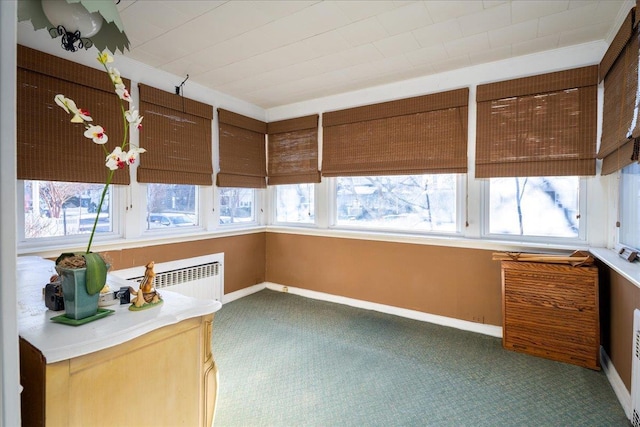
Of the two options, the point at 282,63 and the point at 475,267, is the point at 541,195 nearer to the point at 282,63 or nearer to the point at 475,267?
the point at 475,267

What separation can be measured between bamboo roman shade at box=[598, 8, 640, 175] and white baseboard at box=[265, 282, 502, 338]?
1688mm

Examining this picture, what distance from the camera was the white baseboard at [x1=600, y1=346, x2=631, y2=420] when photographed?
1.93 meters

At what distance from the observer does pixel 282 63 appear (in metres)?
3.05

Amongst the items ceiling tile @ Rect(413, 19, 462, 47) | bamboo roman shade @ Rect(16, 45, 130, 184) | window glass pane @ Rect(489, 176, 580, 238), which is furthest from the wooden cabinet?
bamboo roman shade @ Rect(16, 45, 130, 184)

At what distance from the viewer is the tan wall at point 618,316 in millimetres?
1990

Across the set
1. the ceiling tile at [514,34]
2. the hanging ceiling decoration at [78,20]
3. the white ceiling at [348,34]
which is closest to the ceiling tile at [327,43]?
the white ceiling at [348,34]

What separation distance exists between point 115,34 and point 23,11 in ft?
1.27

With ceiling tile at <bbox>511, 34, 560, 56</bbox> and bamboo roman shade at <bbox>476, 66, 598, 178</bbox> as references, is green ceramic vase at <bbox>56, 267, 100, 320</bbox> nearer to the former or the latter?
bamboo roman shade at <bbox>476, 66, 598, 178</bbox>

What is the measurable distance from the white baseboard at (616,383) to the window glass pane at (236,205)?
3.91 m

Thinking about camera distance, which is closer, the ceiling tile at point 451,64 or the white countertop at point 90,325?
the white countertop at point 90,325

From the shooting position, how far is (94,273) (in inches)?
42.8

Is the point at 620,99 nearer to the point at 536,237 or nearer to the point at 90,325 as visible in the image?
the point at 536,237

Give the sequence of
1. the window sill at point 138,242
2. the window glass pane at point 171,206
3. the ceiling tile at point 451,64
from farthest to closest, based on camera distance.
Result: the window glass pane at point 171,206 < the ceiling tile at point 451,64 < the window sill at point 138,242

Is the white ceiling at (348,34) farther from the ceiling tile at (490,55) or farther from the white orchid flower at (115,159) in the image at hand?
the white orchid flower at (115,159)
